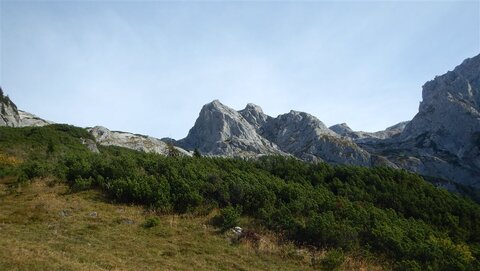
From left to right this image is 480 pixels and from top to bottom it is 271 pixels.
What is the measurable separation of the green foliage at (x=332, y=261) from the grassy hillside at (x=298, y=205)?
6 centimetres

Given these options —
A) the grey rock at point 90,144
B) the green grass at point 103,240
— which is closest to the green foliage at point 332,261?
the green grass at point 103,240

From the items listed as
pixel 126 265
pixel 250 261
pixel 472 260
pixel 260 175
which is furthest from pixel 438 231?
pixel 126 265

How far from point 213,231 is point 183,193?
16.4ft

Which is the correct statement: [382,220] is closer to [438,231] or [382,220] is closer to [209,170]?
[438,231]

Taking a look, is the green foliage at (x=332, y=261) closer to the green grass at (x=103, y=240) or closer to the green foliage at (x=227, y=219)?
the green grass at (x=103, y=240)

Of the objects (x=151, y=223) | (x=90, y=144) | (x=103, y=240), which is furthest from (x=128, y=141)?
(x=103, y=240)

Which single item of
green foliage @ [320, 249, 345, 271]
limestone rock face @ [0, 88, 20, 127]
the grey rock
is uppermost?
limestone rock face @ [0, 88, 20, 127]

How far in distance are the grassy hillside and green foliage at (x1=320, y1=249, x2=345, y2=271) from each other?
0.06 meters

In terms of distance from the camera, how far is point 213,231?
23.5 meters

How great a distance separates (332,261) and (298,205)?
6.66 m

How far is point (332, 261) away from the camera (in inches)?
822

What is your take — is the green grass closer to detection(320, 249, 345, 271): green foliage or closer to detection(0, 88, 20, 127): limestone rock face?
detection(320, 249, 345, 271): green foliage

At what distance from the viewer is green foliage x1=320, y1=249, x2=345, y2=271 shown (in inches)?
821

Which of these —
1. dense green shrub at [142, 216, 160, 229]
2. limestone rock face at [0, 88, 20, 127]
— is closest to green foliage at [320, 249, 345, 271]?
dense green shrub at [142, 216, 160, 229]
